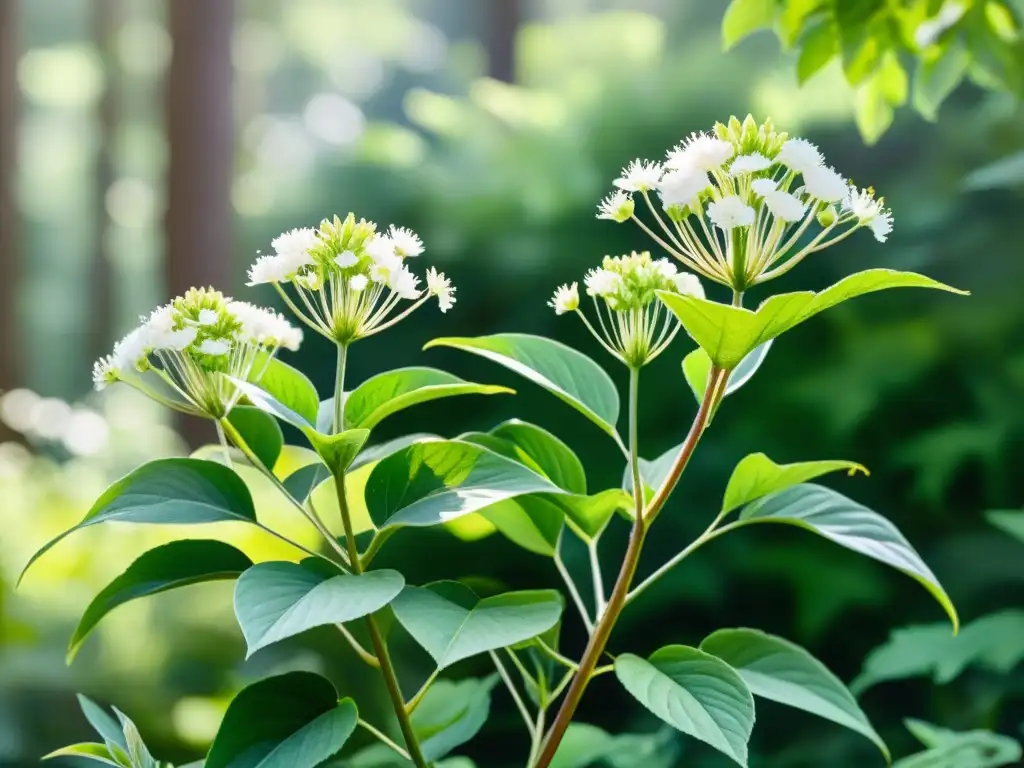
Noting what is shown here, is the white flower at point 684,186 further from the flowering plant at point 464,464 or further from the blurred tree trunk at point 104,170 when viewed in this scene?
the blurred tree trunk at point 104,170

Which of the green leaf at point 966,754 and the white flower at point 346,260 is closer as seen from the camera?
the white flower at point 346,260

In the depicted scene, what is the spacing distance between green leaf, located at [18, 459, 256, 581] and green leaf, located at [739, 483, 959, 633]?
0.39 metres

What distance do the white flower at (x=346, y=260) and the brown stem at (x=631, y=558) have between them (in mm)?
268

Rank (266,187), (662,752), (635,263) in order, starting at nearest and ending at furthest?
1. (635,263)
2. (662,752)
3. (266,187)

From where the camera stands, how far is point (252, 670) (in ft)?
5.56

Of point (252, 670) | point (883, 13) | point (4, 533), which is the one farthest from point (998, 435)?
point (4, 533)

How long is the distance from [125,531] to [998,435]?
1.66m

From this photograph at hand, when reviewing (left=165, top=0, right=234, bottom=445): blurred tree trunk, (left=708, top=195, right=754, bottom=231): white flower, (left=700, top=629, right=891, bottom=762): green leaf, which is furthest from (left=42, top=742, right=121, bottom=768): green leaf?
(left=165, top=0, right=234, bottom=445): blurred tree trunk

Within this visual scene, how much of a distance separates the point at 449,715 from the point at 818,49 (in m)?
0.89

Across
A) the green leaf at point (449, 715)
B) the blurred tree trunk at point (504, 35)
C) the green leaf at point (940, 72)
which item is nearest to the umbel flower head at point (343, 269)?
the green leaf at point (449, 715)

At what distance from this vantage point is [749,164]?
68 cm

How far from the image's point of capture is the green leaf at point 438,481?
72cm

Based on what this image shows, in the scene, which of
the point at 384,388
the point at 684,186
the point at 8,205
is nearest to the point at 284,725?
the point at 384,388

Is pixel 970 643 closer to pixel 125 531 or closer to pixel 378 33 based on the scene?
pixel 125 531
